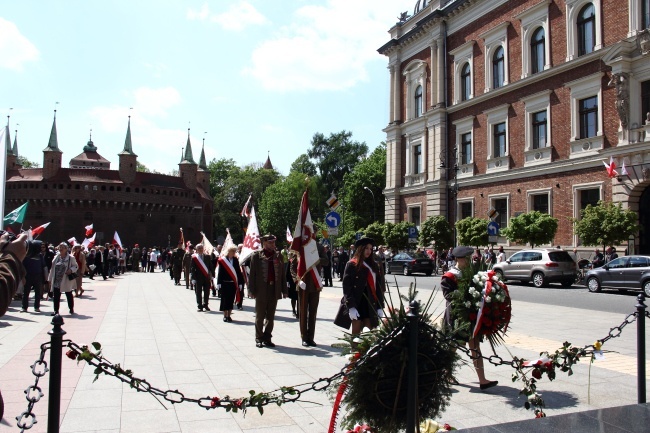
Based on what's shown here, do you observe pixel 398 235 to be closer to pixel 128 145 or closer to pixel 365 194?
pixel 365 194

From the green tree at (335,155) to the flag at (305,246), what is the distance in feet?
223

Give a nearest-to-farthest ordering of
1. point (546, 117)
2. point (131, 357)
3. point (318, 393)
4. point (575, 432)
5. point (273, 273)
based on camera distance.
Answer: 1. point (575, 432)
2. point (318, 393)
3. point (131, 357)
4. point (273, 273)
5. point (546, 117)

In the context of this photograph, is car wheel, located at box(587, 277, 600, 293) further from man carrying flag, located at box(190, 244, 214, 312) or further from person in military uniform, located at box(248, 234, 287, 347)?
person in military uniform, located at box(248, 234, 287, 347)

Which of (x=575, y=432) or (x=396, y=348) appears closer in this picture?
(x=575, y=432)

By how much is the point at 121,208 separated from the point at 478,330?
73724mm

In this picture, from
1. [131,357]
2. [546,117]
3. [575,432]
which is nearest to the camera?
[575,432]

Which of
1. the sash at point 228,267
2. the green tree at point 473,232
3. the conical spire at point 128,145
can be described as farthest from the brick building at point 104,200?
the sash at point 228,267

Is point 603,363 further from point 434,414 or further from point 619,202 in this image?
point 619,202

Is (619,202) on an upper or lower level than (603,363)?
upper

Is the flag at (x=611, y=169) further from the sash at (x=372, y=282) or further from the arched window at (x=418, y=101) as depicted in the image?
the sash at (x=372, y=282)

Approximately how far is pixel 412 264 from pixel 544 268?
10.5 metres

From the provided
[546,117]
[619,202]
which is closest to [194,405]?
[619,202]

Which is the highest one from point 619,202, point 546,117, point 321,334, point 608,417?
point 546,117

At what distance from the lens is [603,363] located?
7879 mm
